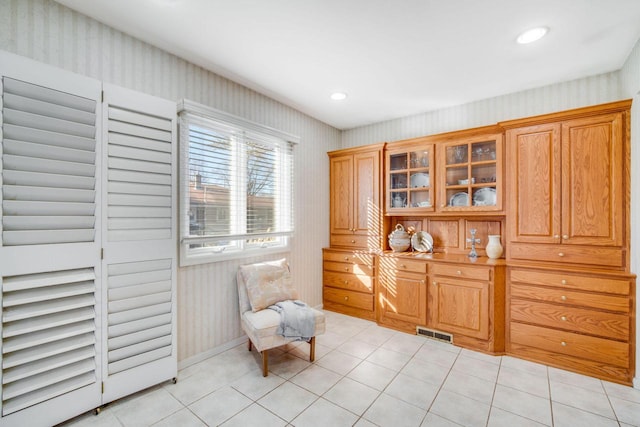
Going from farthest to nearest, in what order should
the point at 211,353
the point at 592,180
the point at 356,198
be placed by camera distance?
the point at 356,198 < the point at 211,353 < the point at 592,180

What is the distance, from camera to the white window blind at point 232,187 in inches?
101

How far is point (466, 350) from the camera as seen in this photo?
291 cm

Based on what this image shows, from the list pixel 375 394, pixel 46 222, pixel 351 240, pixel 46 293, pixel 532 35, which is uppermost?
pixel 532 35

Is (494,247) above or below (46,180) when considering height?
below

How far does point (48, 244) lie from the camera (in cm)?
171

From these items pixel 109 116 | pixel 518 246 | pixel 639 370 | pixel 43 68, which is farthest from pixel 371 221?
pixel 43 68

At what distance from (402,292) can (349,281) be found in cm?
78

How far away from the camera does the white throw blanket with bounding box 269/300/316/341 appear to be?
246 centimetres

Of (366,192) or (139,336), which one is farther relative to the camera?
(366,192)

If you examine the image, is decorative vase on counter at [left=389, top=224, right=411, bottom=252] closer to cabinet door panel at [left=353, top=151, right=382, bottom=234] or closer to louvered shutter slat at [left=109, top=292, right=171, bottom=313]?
cabinet door panel at [left=353, top=151, right=382, bottom=234]

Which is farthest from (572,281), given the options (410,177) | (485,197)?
(410,177)

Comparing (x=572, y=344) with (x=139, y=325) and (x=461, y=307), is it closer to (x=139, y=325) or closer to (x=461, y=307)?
(x=461, y=307)

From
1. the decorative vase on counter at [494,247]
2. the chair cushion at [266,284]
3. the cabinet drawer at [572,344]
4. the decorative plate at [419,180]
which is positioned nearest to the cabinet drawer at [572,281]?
the decorative vase on counter at [494,247]

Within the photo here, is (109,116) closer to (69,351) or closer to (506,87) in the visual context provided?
(69,351)
